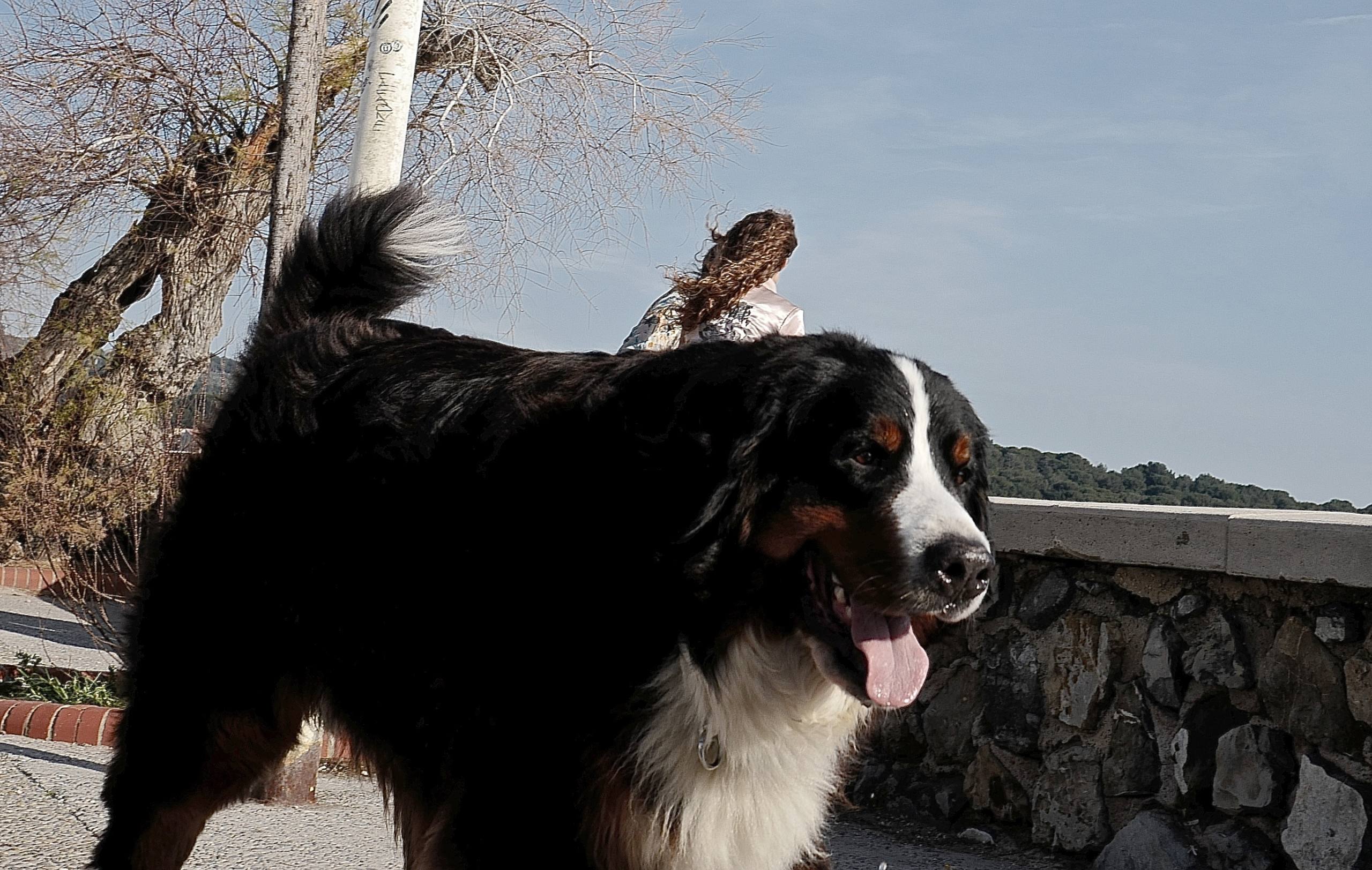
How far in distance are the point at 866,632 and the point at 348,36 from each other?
311 inches

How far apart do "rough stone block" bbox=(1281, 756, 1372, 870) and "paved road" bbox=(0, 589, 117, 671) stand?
15.9 ft

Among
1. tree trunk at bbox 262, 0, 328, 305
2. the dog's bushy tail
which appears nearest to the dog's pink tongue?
the dog's bushy tail

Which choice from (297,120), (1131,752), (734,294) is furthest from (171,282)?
(1131,752)

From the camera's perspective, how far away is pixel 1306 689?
397 centimetres

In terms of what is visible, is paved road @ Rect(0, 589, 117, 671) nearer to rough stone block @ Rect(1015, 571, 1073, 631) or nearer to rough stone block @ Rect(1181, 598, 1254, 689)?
rough stone block @ Rect(1015, 571, 1073, 631)

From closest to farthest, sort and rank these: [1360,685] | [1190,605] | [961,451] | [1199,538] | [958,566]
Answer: [958,566]
[961,451]
[1360,685]
[1199,538]
[1190,605]

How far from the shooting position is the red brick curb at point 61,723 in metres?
5.34

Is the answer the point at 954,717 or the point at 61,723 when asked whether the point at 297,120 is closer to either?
the point at 61,723

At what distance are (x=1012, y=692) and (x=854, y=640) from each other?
8.97ft

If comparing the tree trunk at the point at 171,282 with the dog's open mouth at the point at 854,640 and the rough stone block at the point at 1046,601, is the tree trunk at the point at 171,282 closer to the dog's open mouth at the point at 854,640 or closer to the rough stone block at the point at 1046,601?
the rough stone block at the point at 1046,601

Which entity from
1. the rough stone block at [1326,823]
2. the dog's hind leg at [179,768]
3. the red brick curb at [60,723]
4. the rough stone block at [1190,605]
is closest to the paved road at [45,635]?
the red brick curb at [60,723]

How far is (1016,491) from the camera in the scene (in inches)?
227

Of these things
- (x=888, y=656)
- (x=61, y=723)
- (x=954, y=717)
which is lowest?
(x=61, y=723)

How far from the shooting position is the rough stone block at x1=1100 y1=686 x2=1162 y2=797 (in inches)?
175
